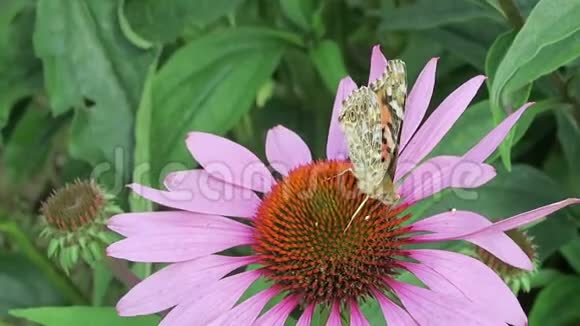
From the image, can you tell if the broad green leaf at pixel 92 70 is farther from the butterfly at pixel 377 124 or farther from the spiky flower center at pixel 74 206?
the butterfly at pixel 377 124

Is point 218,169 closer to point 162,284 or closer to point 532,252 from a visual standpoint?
point 162,284

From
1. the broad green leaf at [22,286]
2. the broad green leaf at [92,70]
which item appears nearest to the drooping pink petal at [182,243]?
the broad green leaf at [92,70]

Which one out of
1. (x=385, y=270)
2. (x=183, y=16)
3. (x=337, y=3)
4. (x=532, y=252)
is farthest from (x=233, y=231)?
(x=337, y=3)

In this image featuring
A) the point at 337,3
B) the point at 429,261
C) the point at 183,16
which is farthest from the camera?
the point at 337,3

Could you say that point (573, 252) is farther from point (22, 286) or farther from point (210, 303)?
point (22, 286)

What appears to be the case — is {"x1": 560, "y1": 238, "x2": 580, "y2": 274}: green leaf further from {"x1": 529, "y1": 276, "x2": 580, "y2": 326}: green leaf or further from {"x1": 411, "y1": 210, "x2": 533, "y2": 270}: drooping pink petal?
{"x1": 411, "y1": 210, "x2": 533, "y2": 270}: drooping pink petal

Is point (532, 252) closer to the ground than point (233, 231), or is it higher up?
closer to the ground

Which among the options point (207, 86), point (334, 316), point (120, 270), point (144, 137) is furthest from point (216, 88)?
point (334, 316)
